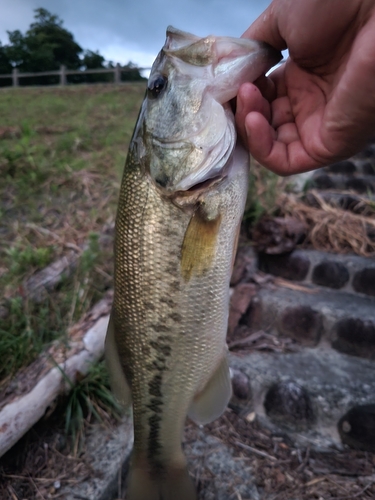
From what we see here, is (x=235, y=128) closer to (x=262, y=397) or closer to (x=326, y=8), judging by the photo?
(x=326, y=8)

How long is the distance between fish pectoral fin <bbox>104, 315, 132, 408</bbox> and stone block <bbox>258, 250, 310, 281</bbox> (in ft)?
7.33

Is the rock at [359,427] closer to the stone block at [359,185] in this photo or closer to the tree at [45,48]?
the stone block at [359,185]

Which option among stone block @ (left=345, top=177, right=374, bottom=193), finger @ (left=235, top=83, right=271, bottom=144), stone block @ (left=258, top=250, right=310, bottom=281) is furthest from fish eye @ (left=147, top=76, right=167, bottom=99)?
stone block @ (left=345, top=177, right=374, bottom=193)

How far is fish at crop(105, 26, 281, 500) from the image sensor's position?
1373 mm

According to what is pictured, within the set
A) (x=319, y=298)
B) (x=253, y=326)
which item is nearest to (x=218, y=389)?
(x=253, y=326)

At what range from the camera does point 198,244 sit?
139cm

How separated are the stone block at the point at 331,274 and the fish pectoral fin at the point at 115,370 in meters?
2.30

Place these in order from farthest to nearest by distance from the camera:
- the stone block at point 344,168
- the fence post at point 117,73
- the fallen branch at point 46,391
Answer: the fence post at point 117,73, the stone block at point 344,168, the fallen branch at point 46,391

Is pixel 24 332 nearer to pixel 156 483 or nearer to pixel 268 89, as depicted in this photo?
pixel 156 483

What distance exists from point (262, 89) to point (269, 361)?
178 cm

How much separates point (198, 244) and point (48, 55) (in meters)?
15.1

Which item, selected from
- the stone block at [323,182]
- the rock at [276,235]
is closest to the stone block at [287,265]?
the rock at [276,235]

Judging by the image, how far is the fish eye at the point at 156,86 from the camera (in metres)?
1.43

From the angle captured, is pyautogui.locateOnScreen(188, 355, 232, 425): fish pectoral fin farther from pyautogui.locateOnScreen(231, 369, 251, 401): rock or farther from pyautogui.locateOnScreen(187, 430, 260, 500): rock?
pyautogui.locateOnScreen(231, 369, 251, 401): rock
